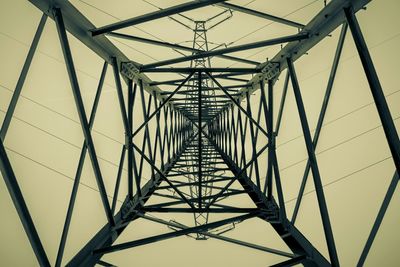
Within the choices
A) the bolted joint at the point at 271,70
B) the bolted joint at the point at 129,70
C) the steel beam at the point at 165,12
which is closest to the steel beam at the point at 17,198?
the steel beam at the point at 165,12

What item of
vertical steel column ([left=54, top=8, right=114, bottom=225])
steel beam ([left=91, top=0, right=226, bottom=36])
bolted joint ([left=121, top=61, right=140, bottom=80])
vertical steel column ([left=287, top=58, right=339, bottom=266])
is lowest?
vertical steel column ([left=287, top=58, right=339, bottom=266])

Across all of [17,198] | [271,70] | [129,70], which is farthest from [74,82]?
[271,70]

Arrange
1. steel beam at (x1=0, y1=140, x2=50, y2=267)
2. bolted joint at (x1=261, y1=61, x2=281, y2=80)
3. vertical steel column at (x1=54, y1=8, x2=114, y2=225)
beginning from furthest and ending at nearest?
bolted joint at (x1=261, y1=61, x2=281, y2=80), vertical steel column at (x1=54, y1=8, x2=114, y2=225), steel beam at (x1=0, y1=140, x2=50, y2=267)

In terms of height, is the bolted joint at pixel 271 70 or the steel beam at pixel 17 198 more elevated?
the bolted joint at pixel 271 70

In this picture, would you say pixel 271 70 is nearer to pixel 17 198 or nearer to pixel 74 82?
pixel 74 82

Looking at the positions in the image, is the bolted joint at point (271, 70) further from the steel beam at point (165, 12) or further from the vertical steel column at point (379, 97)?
the vertical steel column at point (379, 97)

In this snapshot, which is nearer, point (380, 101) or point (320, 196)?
point (380, 101)

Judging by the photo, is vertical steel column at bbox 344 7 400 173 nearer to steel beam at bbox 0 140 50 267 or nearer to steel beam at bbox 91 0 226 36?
steel beam at bbox 91 0 226 36

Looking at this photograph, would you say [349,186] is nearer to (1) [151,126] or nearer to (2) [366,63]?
(2) [366,63]

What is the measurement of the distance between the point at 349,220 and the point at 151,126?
10.8 m

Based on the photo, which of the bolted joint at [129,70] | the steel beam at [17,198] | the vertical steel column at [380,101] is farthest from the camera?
the bolted joint at [129,70]

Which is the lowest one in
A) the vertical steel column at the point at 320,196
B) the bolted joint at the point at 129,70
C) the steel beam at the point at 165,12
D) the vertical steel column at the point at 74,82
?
the vertical steel column at the point at 320,196

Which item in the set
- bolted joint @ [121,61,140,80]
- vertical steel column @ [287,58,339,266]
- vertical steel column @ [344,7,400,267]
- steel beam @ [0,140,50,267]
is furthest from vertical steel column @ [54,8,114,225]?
vertical steel column @ [344,7,400,267]

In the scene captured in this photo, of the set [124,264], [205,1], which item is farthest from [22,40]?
[124,264]
